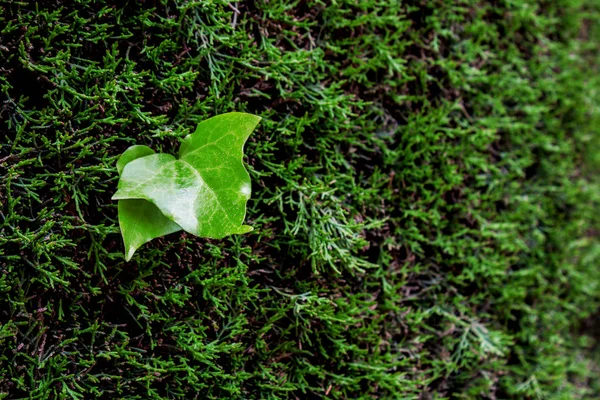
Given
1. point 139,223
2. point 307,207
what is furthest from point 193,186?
point 307,207

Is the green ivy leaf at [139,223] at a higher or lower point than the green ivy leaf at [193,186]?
lower

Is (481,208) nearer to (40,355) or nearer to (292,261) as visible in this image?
(292,261)

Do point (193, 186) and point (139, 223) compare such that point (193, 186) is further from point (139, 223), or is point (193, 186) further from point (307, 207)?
point (307, 207)

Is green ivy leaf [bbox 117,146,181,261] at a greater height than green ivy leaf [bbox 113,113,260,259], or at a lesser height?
lesser

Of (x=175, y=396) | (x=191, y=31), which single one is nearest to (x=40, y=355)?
(x=175, y=396)
